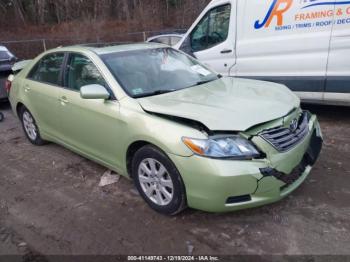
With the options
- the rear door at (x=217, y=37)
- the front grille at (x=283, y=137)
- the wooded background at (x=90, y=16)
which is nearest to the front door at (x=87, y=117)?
the front grille at (x=283, y=137)

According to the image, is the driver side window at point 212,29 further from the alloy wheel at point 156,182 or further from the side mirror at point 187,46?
the alloy wheel at point 156,182

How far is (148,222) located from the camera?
3328 mm

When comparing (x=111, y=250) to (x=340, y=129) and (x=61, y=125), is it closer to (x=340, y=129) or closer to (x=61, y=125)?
(x=61, y=125)

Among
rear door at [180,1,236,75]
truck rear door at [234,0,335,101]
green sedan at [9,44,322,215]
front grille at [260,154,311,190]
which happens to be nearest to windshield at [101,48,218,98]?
green sedan at [9,44,322,215]

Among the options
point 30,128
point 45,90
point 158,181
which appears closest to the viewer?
point 158,181

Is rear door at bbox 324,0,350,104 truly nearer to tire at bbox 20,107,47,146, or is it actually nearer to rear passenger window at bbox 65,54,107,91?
rear passenger window at bbox 65,54,107,91

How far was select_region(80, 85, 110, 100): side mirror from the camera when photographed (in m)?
3.55

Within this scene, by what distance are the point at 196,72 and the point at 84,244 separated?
232cm

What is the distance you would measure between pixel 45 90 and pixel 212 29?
326 centimetres

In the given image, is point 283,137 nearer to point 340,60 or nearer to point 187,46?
point 340,60

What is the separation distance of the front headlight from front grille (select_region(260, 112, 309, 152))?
0.60 ft

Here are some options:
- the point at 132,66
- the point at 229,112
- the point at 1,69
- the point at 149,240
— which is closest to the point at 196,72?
the point at 132,66

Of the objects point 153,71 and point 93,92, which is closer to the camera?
point 93,92

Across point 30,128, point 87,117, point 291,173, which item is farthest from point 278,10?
point 30,128
